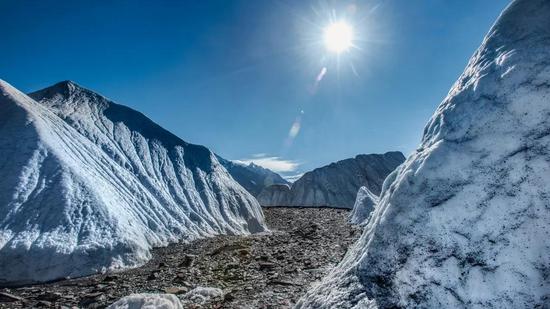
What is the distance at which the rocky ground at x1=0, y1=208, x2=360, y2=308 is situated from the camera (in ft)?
30.4

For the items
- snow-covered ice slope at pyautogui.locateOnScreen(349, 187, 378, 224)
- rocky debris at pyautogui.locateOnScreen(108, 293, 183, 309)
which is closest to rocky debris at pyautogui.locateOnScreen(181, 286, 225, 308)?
rocky debris at pyautogui.locateOnScreen(108, 293, 183, 309)

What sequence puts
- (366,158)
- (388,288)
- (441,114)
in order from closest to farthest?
1. (388,288)
2. (441,114)
3. (366,158)

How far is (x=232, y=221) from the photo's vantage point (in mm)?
26250

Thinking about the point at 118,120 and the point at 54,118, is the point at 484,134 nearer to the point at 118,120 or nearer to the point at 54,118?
the point at 54,118

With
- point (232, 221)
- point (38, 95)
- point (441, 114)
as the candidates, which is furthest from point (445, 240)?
point (38, 95)

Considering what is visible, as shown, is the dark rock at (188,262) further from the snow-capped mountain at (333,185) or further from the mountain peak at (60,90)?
the snow-capped mountain at (333,185)

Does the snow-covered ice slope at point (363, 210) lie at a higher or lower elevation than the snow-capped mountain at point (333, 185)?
lower

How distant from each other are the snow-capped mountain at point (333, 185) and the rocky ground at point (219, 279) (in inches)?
3352

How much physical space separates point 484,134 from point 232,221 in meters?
23.1

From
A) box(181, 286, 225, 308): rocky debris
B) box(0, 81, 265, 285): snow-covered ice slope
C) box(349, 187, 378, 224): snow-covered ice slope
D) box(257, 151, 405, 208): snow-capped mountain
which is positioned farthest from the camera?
box(257, 151, 405, 208): snow-capped mountain

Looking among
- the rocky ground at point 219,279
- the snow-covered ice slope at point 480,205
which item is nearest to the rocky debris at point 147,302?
the rocky ground at point 219,279

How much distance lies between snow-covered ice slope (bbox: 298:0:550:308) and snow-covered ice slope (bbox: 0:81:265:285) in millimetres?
13009

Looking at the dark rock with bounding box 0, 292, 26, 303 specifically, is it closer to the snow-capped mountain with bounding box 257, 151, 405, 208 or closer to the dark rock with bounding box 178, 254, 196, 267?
the dark rock with bounding box 178, 254, 196, 267

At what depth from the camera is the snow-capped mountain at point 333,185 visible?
4181 inches
